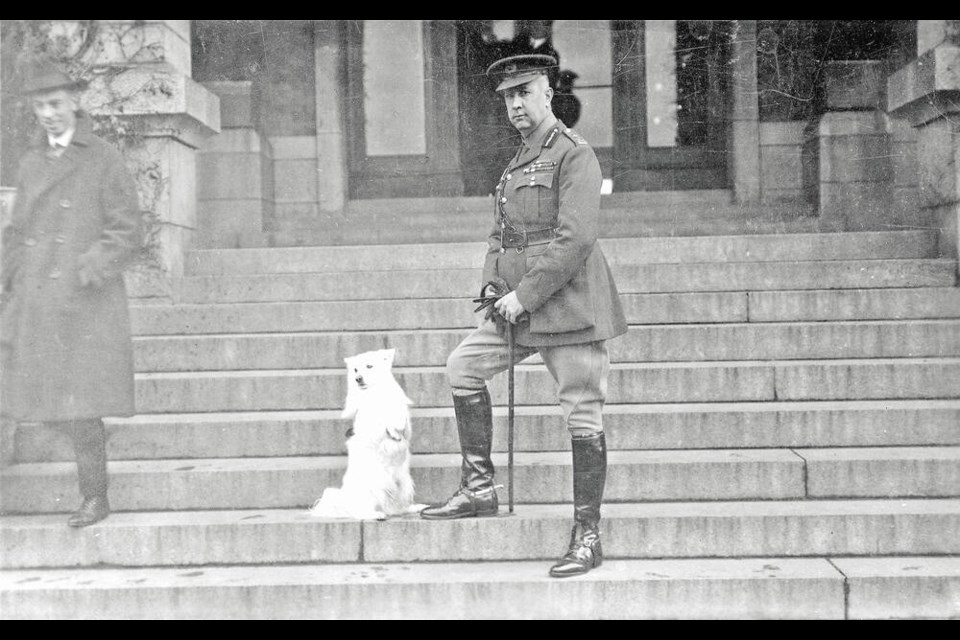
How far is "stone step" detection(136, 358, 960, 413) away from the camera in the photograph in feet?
17.9

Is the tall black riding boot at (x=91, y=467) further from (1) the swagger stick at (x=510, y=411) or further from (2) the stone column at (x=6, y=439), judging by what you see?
(1) the swagger stick at (x=510, y=411)

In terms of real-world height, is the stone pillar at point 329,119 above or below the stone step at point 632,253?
above

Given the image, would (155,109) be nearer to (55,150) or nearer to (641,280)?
(55,150)

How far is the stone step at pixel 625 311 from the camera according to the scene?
19.7ft

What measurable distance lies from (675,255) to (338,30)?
406cm

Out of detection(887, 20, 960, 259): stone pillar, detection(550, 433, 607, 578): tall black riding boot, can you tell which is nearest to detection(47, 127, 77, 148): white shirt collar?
detection(550, 433, 607, 578): tall black riding boot

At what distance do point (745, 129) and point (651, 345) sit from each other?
3.62 m

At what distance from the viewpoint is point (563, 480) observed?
493cm

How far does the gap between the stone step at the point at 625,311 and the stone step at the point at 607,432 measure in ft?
2.87

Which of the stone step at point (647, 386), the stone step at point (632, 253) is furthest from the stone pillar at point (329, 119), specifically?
the stone step at point (647, 386)

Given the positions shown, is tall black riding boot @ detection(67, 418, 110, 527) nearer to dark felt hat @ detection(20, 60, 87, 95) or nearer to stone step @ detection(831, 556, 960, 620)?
dark felt hat @ detection(20, 60, 87, 95)

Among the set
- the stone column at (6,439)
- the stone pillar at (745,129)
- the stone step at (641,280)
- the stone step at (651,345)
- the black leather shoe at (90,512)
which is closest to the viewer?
the black leather shoe at (90,512)

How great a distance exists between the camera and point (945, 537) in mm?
4527

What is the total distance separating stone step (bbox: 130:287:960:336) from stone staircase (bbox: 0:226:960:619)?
0.01 m
